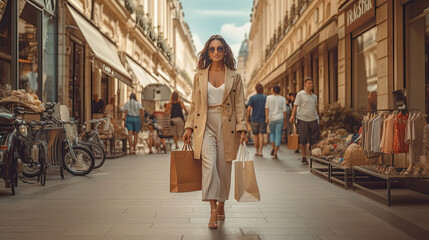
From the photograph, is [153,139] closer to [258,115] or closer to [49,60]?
[258,115]

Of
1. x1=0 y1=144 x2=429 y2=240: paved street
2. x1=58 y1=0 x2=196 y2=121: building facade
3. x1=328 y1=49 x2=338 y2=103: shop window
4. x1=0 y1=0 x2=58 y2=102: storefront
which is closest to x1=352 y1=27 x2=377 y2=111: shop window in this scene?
x1=328 y1=49 x2=338 y2=103: shop window

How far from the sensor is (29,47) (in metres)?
11.3

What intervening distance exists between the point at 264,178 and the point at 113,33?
41.7ft

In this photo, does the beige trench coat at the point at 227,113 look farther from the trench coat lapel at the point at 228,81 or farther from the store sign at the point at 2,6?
the store sign at the point at 2,6

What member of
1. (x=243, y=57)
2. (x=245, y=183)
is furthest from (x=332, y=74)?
(x=243, y=57)

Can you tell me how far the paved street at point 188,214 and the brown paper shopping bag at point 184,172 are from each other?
0.36 meters

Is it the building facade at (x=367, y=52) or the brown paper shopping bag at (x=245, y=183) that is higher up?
the building facade at (x=367, y=52)

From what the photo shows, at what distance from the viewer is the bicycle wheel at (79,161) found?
8.80 meters

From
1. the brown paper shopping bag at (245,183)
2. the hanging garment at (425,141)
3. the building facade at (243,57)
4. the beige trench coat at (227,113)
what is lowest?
the brown paper shopping bag at (245,183)

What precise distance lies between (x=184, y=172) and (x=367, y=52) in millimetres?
7764

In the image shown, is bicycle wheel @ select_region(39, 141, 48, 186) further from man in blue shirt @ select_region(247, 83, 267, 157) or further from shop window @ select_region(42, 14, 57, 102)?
man in blue shirt @ select_region(247, 83, 267, 157)

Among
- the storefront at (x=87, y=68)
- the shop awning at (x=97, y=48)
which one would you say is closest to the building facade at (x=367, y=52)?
the shop awning at (x=97, y=48)

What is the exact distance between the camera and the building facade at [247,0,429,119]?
27.4ft

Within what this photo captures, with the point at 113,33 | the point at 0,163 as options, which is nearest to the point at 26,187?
the point at 0,163
